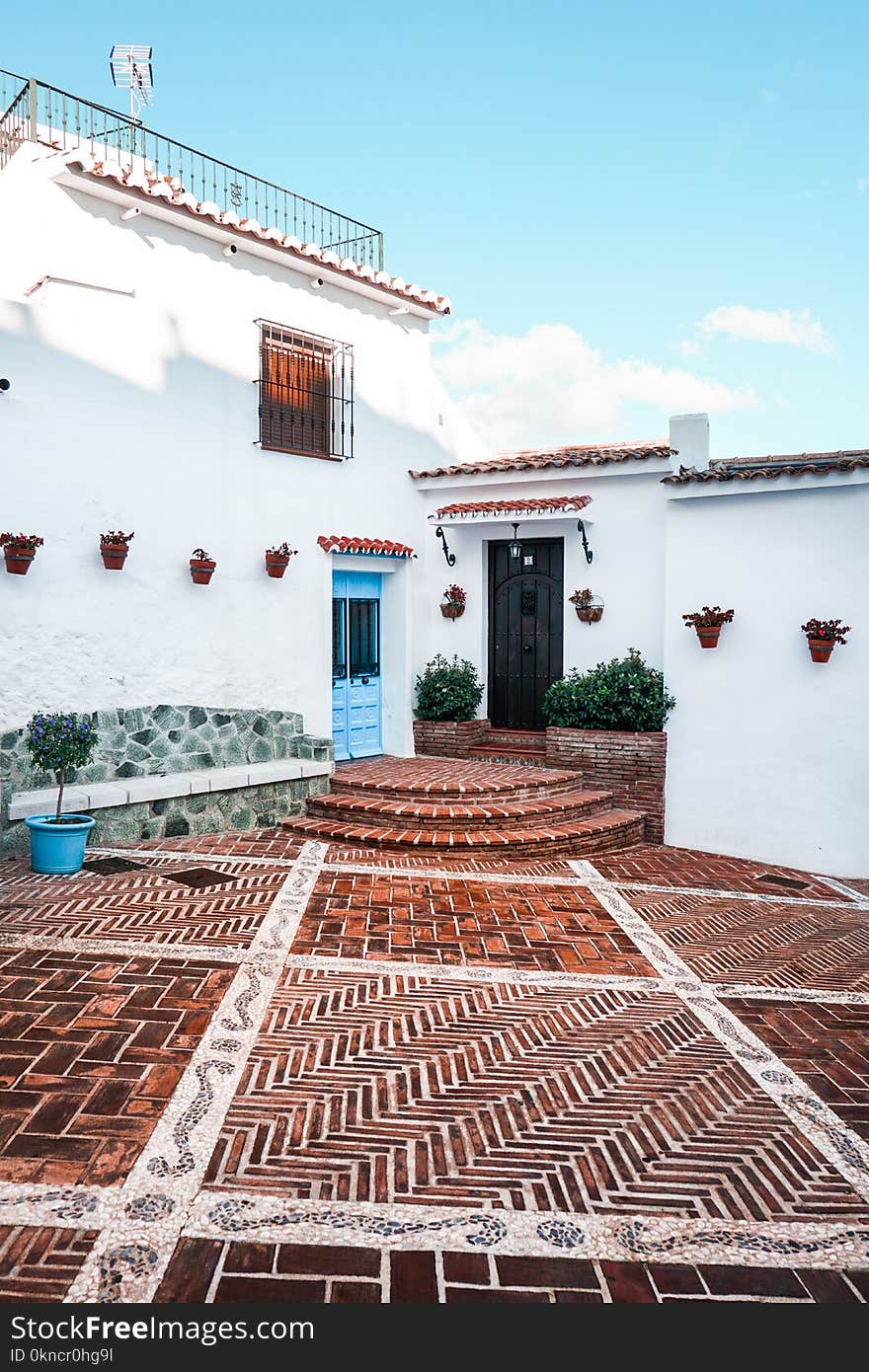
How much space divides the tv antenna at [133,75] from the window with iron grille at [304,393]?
2.93 metres

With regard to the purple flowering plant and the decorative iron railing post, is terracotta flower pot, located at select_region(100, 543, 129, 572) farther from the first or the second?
the decorative iron railing post

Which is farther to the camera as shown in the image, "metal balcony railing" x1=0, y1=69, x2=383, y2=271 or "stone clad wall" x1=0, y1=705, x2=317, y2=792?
"metal balcony railing" x1=0, y1=69, x2=383, y2=271

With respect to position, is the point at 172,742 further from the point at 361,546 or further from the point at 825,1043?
the point at 825,1043

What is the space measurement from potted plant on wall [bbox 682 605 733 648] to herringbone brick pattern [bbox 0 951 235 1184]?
6.59m

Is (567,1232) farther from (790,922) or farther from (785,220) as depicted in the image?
(785,220)

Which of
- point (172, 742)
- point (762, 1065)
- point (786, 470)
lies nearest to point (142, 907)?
point (172, 742)

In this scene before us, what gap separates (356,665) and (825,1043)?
8.32 meters

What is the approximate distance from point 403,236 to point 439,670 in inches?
246

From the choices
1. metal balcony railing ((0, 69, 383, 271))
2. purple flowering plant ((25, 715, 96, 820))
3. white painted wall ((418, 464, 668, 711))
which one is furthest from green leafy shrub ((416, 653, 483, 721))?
metal balcony railing ((0, 69, 383, 271))

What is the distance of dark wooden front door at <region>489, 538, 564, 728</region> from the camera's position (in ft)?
40.1

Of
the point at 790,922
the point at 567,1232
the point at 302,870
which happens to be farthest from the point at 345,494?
the point at 567,1232

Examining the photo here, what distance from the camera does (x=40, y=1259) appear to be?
3.07 metres

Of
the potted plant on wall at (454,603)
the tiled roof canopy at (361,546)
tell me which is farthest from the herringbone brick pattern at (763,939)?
the tiled roof canopy at (361,546)

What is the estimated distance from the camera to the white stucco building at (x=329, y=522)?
8.74m
